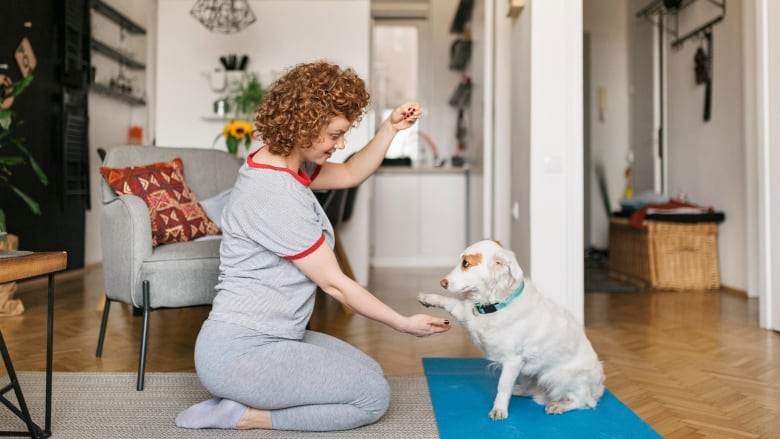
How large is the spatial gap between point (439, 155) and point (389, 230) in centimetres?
209

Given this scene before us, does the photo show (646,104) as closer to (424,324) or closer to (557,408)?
(557,408)

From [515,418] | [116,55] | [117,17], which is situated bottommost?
[515,418]

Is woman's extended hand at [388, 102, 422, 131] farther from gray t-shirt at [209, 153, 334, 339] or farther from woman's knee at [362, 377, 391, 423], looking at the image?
woman's knee at [362, 377, 391, 423]

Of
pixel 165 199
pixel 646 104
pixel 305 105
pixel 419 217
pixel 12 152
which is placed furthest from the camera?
pixel 419 217

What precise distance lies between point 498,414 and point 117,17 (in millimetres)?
5683

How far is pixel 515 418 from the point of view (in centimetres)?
201

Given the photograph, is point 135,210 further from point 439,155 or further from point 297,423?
point 439,155

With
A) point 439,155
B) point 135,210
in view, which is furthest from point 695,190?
point 135,210

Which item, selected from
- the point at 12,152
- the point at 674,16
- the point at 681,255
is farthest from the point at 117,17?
the point at 681,255

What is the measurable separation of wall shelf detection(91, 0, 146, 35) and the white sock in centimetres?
494

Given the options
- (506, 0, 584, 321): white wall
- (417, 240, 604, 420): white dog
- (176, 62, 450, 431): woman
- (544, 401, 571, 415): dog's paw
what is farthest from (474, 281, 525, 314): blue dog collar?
(506, 0, 584, 321): white wall

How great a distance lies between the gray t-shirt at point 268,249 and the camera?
68.2 inches

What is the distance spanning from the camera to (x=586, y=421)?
1.98 m

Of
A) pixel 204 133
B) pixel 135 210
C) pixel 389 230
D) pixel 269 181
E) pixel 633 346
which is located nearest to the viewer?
pixel 269 181
